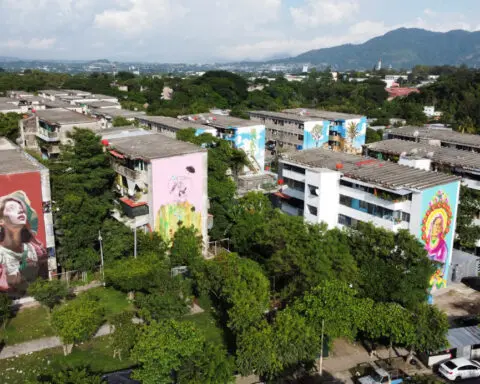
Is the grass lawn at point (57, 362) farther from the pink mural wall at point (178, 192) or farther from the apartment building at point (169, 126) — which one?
the apartment building at point (169, 126)

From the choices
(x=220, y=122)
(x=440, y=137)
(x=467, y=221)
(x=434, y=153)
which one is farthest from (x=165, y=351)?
(x=220, y=122)

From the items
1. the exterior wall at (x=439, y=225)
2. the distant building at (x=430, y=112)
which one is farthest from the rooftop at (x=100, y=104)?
the distant building at (x=430, y=112)

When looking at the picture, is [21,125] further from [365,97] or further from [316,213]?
[365,97]

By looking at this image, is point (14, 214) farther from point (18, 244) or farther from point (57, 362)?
point (57, 362)

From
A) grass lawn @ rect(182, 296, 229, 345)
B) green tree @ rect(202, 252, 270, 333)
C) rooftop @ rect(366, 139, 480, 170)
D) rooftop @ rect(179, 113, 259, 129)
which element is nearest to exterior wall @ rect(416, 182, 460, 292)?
rooftop @ rect(366, 139, 480, 170)

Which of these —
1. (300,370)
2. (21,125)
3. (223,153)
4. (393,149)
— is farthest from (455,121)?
(300,370)
